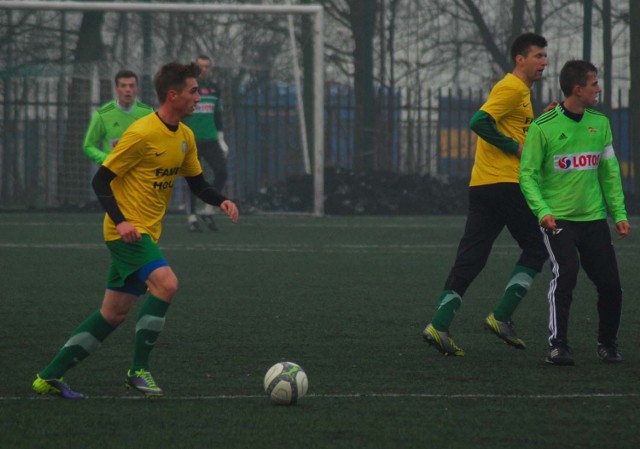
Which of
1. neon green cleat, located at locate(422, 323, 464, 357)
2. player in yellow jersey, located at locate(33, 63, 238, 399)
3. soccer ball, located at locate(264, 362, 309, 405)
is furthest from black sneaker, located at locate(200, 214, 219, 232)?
soccer ball, located at locate(264, 362, 309, 405)

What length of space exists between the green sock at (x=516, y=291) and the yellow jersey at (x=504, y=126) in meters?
0.62

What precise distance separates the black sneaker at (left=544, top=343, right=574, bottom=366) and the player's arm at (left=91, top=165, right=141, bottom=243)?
243cm

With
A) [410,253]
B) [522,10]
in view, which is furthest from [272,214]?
[522,10]

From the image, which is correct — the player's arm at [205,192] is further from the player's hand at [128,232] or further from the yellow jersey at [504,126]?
the yellow jersey at [504,126]

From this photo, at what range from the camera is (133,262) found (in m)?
6.26

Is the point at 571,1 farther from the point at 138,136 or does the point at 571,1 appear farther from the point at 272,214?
the point at 138,136

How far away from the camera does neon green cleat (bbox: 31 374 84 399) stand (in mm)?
→ 6164

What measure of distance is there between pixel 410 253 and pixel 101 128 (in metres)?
3.65

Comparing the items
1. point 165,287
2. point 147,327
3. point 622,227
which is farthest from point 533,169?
point 147,327

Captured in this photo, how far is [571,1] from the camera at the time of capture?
101 ft

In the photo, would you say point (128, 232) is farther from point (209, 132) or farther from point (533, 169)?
point (209, 132)

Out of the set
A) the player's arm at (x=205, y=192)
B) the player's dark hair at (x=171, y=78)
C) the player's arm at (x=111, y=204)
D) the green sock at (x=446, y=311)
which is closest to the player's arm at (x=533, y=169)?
the green sock at (x=446, y=311)

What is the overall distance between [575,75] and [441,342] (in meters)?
1.68

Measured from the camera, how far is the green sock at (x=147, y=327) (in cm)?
629
